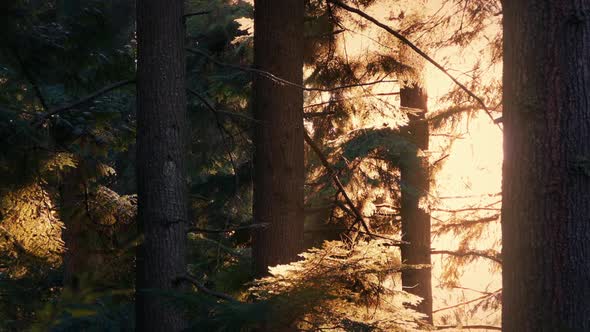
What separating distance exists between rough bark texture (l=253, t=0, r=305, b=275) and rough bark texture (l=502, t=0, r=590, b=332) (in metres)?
3.16

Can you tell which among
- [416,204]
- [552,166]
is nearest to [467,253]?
[416,204]

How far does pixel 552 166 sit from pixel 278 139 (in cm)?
339

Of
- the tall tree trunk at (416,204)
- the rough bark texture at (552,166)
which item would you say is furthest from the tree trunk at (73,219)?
the rough bark texture at (552,166)

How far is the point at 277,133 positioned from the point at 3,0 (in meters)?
2.85

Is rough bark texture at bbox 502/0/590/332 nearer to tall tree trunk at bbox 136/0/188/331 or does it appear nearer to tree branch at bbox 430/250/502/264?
tall tree trunk at bbox 136/0/188/331

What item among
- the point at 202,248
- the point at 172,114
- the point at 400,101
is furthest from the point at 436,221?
the point at 172,114

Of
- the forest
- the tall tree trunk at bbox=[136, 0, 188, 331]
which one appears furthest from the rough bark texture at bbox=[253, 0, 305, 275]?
the tall tree trunk at bbox=[136, 0, 188, 331]

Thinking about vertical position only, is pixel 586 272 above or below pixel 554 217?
below

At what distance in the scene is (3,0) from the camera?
6754 millimetres

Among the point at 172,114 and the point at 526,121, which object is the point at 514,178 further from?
the point at 172,114

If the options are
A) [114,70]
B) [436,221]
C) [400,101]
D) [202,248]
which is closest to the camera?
[114,70]

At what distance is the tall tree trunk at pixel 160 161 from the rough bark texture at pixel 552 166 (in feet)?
9.24

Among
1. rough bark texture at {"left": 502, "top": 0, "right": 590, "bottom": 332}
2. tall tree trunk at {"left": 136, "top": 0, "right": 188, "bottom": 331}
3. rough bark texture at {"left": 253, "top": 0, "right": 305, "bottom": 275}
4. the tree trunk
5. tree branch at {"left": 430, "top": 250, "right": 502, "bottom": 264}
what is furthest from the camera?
tree branch at {"left": 430, "top": 250, "right": 502, "bottom": 264}

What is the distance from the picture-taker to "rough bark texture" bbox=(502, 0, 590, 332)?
3.86 m
